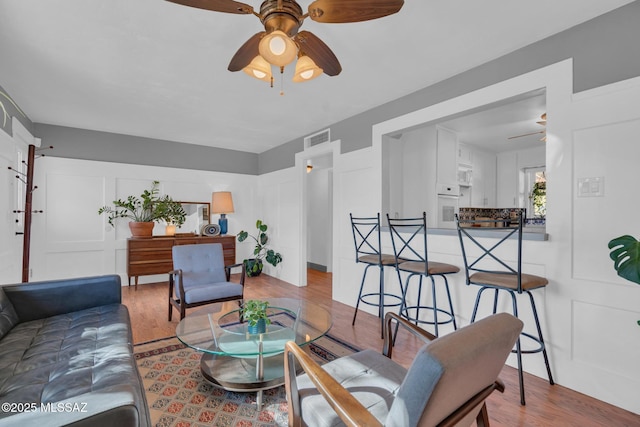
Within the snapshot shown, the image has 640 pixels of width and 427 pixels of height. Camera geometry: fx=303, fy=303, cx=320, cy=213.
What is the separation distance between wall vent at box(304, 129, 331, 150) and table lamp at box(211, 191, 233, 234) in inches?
74.1

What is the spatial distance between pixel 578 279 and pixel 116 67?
13.6 ft

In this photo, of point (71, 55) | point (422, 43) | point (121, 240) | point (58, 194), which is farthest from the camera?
point (121, 240)

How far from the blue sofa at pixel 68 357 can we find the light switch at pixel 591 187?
9.31ft

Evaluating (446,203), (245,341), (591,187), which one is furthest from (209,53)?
(446,203)

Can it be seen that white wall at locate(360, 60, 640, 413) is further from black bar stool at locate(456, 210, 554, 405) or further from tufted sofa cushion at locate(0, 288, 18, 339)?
tufted sofa cushion at locate(0, 288, 18, 339)

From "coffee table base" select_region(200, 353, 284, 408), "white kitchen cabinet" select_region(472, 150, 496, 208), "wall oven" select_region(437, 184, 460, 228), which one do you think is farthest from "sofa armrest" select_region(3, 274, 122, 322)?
"white kitchen cabinet" select_region(472, 150, 496, 208)

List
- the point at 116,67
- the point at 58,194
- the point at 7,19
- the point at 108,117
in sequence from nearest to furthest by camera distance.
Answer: the point at 7,19 → the point at 116,67 → the point at 108,117 → the point at 58,194

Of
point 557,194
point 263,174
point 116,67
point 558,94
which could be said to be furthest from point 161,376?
point 263,174

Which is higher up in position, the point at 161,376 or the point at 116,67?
the point at 116,67

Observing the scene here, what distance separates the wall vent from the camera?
452cm

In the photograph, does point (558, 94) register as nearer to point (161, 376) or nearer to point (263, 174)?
point (161, 376)

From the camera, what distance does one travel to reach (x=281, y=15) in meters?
1.67

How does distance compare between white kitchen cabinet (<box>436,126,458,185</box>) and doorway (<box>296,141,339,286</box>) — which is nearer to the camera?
white kitchen cabinet (<box>436,126,458,185</box>)

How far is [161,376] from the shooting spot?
2225mm
